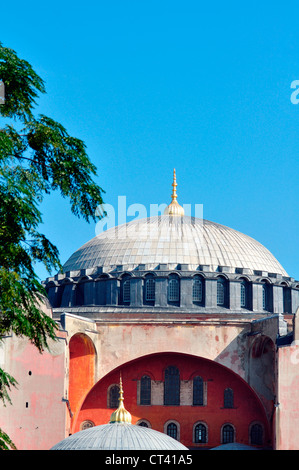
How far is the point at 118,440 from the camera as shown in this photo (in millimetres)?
28391

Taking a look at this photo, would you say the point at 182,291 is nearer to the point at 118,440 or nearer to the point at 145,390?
the point at 145,390

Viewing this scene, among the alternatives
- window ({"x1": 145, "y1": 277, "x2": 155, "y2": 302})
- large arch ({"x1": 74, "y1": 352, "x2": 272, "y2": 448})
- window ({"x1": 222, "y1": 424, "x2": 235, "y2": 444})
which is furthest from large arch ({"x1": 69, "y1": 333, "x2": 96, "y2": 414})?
window ({"x1": 222, "y1": 424, "x2": 235, "y2": 444})

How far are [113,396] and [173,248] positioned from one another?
797 cm

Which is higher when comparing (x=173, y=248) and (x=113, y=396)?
(x=173, y=248)

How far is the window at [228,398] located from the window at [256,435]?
4.13ft

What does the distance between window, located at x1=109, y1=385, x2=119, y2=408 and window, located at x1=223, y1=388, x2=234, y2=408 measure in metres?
4.38

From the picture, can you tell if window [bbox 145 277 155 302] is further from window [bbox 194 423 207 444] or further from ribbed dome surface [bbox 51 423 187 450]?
ribbed dome surface [bbox 51 423 187 450]

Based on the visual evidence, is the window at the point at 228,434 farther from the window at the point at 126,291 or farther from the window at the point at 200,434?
the window at the point at 126,291

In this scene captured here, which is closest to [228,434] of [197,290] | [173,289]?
[197,290]

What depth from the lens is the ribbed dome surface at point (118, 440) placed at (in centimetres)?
2806
